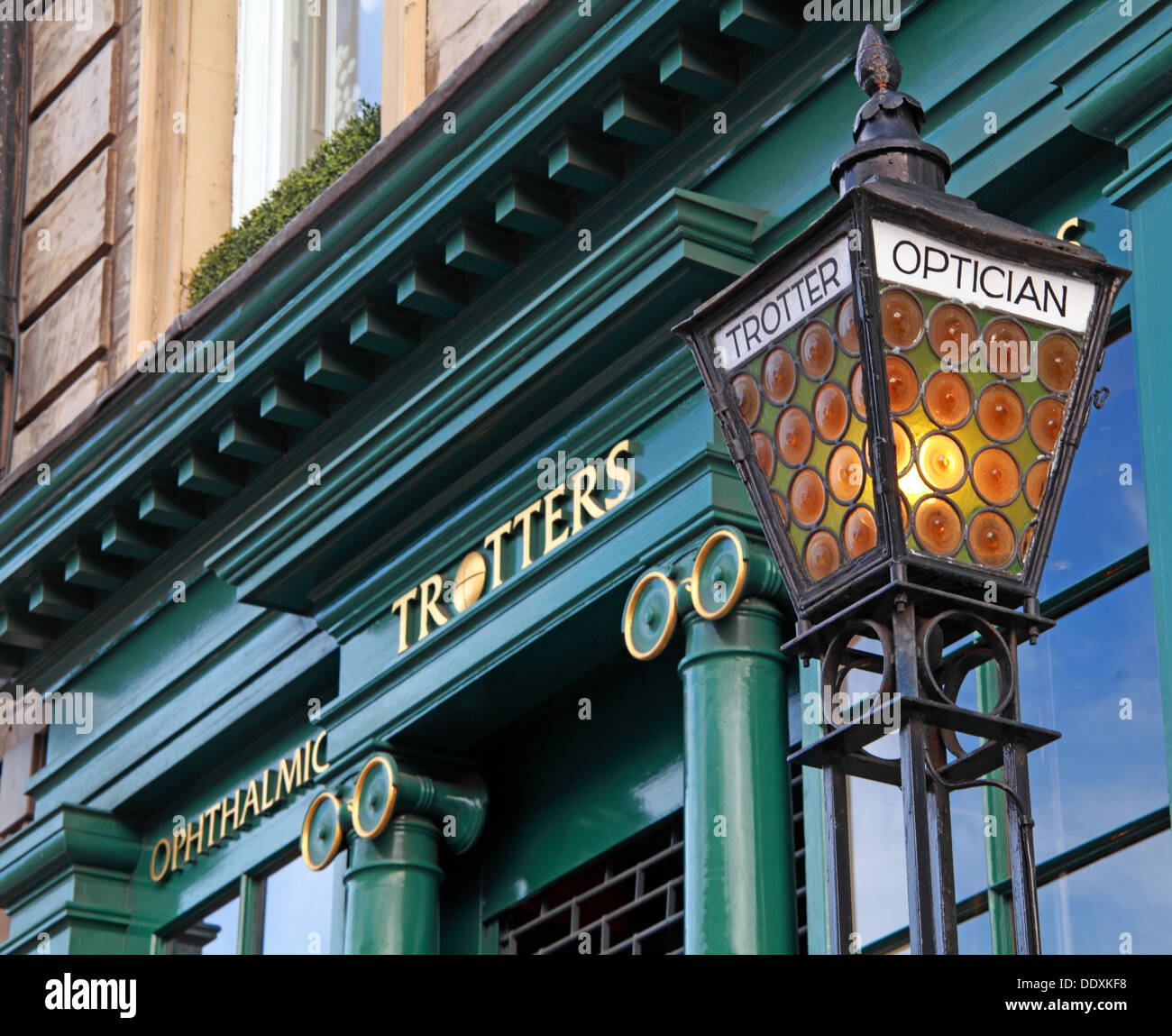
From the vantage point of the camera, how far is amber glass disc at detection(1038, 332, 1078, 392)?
588cm

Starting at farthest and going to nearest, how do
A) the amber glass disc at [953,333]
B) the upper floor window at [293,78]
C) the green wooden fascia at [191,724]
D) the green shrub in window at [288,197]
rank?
the upper floor window at [293,78]
the green shrub in window at [288,197]
the green wooden fascia at [191,724]
the amber glass disc at [953,333]

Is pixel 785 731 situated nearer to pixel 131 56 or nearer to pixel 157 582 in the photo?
pixel 157 582

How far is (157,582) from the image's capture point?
1494 cm

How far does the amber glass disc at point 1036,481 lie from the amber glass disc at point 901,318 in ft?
1.41

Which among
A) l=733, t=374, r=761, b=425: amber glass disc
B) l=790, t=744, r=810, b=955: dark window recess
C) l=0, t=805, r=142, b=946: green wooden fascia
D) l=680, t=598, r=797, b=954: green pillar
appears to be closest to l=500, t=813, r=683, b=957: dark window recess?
l=790, t=744, r=810, b=955: dark window recess

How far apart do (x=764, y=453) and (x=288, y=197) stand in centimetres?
970

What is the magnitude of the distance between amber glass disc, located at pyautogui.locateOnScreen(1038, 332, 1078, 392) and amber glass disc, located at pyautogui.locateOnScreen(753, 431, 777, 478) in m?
0.65

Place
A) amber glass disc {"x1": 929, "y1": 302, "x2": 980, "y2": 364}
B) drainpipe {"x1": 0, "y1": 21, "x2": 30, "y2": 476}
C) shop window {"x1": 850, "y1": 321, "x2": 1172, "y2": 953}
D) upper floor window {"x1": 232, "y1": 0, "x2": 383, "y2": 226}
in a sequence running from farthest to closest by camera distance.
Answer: drainpipe {"x1": 0, "y1": 21, "x2": 30, "y2": 476} < upper floor window {"x1": 232, "y1": 0, "x2": 383, "y2": 226} < shop window {"x1": 850, "y1": 321, "x2": 1172, "y2": 953} < amber glass disc {"x1": 929, "y1": 302, "x2": 980, "y2": 364}

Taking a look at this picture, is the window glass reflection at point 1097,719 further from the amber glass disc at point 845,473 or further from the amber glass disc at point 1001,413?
the amber glass disc at point 845,473

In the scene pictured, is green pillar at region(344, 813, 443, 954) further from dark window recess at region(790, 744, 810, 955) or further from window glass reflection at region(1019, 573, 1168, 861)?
window glass reflection at region(1019, 573, 1168, 861)

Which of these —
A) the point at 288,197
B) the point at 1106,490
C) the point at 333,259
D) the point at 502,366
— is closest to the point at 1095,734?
the point at 1106,490

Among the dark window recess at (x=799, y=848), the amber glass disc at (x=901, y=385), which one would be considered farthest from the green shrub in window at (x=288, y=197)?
the amber glass disc at (x=901, y=385)

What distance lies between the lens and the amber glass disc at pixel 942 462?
5.52 metres

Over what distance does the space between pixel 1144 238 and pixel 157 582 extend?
791 cm
